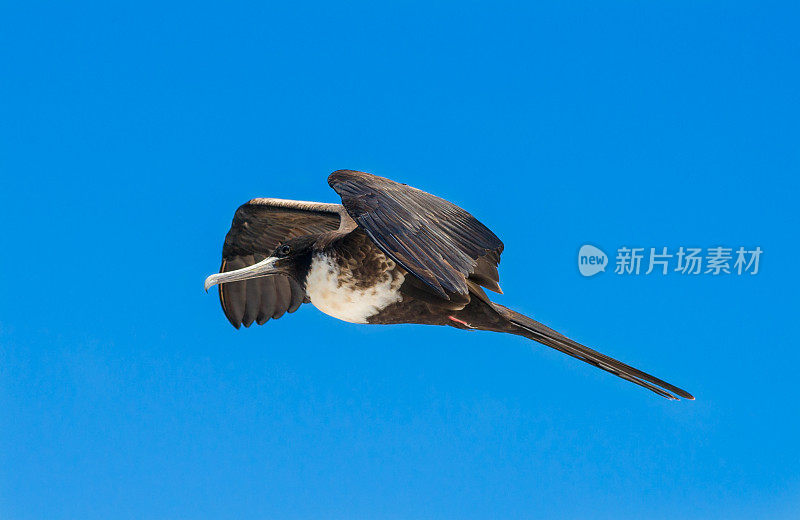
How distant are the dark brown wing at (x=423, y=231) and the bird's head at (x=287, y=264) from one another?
0.42 metres

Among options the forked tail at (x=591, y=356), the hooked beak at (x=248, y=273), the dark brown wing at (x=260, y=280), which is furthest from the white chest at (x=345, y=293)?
the dark brown wing at (x=260, y=280)

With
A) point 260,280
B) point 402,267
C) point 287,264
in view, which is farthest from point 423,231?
point 260,280

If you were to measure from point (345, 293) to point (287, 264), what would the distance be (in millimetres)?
317

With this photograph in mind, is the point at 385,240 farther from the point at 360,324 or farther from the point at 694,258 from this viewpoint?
the point at 694,258

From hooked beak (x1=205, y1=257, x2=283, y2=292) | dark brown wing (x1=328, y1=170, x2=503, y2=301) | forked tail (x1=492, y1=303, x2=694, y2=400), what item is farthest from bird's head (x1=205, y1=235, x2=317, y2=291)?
forked tail (x1=492, y1=303, x2=694, y2=400)

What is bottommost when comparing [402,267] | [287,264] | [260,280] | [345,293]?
[402,267]

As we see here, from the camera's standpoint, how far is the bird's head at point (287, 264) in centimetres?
314

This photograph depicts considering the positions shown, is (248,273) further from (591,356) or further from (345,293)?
(591,356)

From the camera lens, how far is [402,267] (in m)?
2.50

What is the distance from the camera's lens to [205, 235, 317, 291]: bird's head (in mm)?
3140

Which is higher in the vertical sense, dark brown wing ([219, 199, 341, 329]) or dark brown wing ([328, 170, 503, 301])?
dark brown wing ([219, 199, 341, 329])

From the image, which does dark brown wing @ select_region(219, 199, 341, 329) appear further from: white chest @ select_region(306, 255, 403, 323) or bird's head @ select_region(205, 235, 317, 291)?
white chest @ select_region(306, 255, 403, 323)

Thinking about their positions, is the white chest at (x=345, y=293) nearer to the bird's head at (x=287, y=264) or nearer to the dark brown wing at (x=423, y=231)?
the bird's head at (x=287, y=264)

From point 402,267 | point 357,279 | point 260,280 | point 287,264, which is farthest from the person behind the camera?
point 260,280
